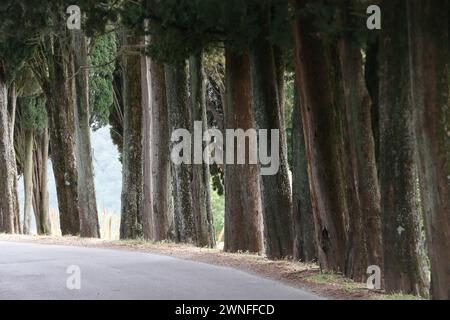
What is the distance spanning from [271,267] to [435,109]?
18.4ft

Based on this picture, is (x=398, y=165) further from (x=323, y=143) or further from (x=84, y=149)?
(x=84, y=149)

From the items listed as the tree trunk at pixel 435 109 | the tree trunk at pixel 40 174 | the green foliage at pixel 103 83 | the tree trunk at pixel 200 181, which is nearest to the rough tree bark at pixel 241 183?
the tree trunk at pixel 200 181

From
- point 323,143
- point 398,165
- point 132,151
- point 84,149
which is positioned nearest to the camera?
point 398,165

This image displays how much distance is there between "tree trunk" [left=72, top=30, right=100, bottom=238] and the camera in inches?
1078

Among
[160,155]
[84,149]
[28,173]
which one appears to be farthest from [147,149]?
[28,173]

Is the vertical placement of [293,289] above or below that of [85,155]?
below

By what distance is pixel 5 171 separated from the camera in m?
33.2

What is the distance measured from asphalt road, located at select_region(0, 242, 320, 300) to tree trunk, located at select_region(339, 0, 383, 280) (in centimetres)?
196

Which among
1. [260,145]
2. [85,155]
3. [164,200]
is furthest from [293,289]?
[85,155]

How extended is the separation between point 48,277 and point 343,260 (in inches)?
201

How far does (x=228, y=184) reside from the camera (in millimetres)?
20625

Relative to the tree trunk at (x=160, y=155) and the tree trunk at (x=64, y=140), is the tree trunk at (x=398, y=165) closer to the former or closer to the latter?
the tree trunk at (x=160, y=155)

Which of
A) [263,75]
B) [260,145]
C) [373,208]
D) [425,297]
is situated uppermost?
[263,75]
